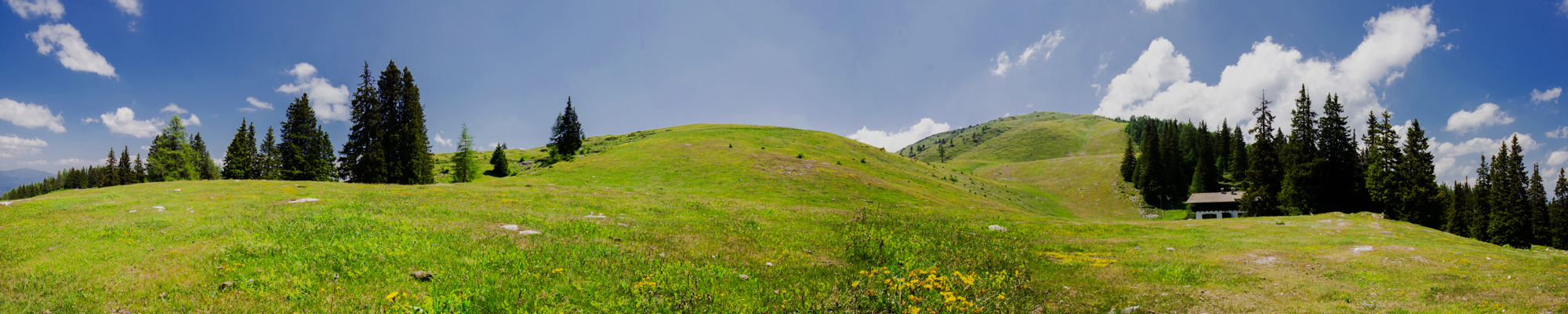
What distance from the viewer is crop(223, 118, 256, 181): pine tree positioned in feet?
200

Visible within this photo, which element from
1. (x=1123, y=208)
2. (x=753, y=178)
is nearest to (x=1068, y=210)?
(x=1123, y=208)

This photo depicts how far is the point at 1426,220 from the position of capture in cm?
4759

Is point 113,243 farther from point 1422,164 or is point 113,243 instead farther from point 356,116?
point 1422,164

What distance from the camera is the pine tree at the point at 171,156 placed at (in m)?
64.8

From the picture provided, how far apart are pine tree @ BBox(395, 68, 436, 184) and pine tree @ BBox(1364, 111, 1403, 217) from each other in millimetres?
93118

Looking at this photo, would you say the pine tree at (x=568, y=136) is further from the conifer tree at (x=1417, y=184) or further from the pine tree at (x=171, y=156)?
the conifer tree at (x=1417, y=184)

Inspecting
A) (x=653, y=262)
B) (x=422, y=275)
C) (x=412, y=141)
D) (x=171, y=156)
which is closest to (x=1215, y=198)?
(x=653, y=262)

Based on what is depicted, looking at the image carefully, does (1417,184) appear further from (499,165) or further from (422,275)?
(499,165)

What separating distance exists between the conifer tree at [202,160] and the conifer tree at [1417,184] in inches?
5500

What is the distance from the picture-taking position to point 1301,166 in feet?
185

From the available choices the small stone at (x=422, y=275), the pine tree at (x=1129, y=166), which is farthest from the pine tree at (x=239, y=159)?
the pine tree at (x=1129, y=166)

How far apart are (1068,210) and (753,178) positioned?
178ft

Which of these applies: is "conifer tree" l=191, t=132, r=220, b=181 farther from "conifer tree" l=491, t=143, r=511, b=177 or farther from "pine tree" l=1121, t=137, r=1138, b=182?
"pine tree" l=1121, t=137, r=1138, b=182

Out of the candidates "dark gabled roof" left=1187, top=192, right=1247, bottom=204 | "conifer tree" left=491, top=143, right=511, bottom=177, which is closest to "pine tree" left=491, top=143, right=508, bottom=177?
"conifer tree" left=491, top=143, right=511, bottom=177
